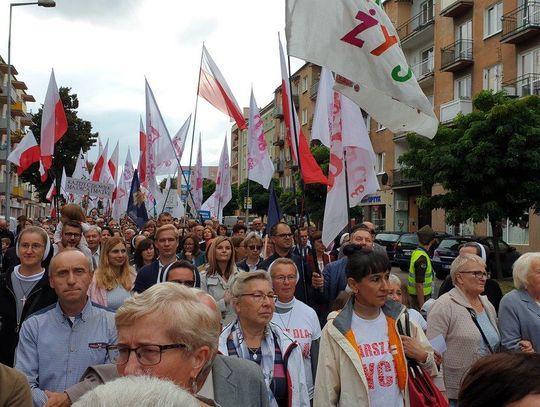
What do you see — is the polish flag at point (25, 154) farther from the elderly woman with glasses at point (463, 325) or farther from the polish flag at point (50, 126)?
the elderly woman with glasses at point (463, 325)

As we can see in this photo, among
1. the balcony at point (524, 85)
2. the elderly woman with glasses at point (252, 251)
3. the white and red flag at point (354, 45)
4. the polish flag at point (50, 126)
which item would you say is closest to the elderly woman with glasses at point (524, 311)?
the white and red flag at point (354, 45)

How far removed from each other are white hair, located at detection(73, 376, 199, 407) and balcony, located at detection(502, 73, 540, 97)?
83.0 feet

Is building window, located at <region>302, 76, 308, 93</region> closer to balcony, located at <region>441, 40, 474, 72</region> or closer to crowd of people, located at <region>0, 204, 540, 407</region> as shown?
balcony, located at <region>441, 40, 474, 72</region>

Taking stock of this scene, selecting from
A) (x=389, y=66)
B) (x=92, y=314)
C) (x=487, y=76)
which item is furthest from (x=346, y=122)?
(x=487, y=76)

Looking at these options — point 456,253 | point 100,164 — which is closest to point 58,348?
point 456,253

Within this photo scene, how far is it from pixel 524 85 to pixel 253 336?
968 inches

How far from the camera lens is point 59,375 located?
3.36m

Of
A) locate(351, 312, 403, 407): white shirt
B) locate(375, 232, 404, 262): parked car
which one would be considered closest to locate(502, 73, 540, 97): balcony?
locate(375, 232, 404, 262): parked car

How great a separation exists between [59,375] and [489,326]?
312cm

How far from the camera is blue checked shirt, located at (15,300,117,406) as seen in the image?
132 inches

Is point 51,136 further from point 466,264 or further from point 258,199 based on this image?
point 258,199

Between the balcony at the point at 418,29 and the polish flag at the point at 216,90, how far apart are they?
2275 centimetres

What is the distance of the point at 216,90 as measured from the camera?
1295 cm

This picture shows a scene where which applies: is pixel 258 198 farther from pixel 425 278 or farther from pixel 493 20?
pixel 425 278
